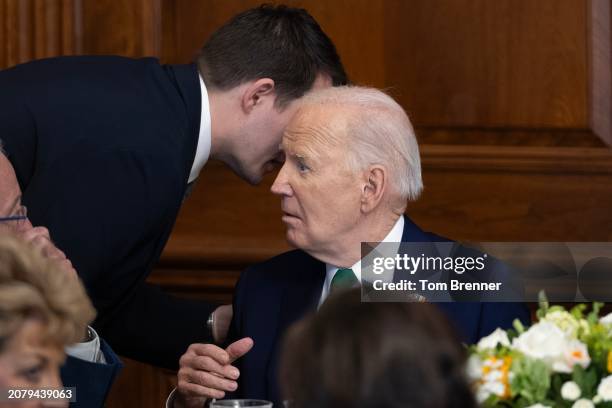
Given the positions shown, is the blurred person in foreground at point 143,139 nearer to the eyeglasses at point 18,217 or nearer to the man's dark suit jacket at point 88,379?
the eyeglasses at point 18,217

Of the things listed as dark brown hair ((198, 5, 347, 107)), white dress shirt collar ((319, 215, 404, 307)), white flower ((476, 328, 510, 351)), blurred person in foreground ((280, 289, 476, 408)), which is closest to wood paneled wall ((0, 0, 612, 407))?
dark brown hair ((198, 5, 347, 107))

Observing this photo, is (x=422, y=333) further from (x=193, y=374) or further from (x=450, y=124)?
(x=450, y=124)

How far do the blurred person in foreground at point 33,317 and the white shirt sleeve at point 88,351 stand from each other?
0.37 meters

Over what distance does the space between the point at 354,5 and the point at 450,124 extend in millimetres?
410

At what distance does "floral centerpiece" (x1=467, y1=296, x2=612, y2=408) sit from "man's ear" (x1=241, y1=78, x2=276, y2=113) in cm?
131

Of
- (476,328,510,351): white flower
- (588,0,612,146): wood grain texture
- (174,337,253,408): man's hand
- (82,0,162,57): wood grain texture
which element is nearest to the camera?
(476,328,510,351): white flower

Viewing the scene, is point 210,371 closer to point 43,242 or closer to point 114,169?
point 43,242

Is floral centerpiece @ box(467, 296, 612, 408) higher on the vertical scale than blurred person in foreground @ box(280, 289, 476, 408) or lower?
lower

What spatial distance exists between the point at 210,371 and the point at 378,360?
40.7 inches

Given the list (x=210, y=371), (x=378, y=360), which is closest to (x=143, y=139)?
(x=210, y=371)

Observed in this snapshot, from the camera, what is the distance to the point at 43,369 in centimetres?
143

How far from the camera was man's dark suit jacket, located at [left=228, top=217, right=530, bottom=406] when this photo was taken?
2.20 m

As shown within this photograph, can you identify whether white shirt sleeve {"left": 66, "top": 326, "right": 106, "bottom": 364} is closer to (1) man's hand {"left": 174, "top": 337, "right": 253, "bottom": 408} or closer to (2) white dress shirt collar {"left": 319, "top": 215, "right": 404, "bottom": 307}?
(1) man's hand {"left": 174, "top": 337, "right": 253, "bottom": 408}

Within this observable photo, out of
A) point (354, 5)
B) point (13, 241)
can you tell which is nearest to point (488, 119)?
point (354, 5)
